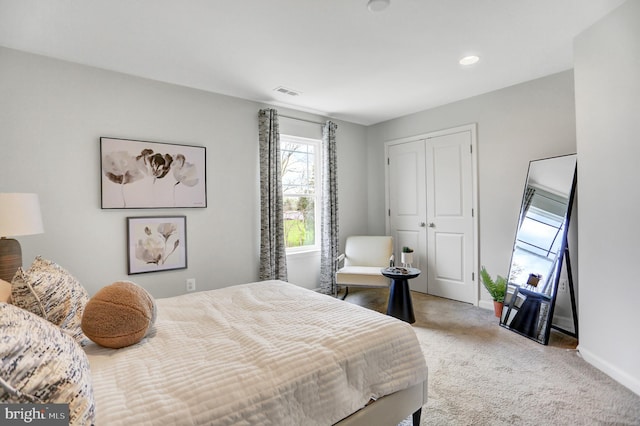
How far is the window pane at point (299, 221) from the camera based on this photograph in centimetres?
431

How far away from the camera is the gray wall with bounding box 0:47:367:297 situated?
255 centimetres

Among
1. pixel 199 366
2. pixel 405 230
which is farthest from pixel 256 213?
pixel 199 366

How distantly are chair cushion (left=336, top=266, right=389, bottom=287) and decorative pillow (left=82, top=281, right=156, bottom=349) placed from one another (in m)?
2.67

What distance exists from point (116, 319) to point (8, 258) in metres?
1.39

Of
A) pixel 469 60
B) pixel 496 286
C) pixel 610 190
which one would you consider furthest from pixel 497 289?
pixel 469 60

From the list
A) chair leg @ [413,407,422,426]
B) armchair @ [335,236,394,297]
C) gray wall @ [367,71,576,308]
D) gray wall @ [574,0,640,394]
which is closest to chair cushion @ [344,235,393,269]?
armchair @ [335,236,394,297]

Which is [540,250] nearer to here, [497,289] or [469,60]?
[497,289]

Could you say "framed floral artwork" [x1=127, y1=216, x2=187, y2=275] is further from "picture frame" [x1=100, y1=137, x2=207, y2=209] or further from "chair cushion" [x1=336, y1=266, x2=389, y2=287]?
"chair cushion" [x1=336, y1=266, x2=389, y2=287]

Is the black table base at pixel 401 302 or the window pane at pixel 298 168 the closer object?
the black table base at pixel 401 302

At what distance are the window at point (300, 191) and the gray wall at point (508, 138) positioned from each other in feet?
6.04

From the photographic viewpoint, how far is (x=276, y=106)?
4.04 meters

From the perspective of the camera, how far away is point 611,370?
2.20 metres

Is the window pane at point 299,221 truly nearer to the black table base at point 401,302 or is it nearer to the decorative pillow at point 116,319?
the black table base at point 401,302

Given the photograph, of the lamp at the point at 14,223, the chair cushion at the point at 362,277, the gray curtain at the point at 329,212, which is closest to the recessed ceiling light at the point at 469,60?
the gray curtain at the point at 329,212
